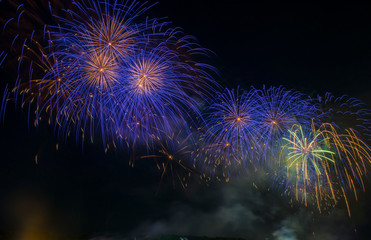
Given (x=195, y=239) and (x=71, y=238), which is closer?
(x=71, y=238)

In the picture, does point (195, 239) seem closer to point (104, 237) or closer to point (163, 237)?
point (163, 237)

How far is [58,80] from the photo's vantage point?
64.6ft

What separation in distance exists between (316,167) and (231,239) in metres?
80.5

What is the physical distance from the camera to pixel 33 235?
52531mm

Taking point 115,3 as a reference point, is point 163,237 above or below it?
below

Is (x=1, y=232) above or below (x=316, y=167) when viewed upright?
below

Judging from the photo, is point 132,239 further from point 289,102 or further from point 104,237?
point 289,102

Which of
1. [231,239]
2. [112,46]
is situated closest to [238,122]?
[112,46]

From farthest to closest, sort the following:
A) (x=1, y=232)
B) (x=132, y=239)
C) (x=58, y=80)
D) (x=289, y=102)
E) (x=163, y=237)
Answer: (x=163, y=237), (x=132, y=239), (x=1, y=232), (x=289, y=102), (x=58, y=80)

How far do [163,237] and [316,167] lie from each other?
2765 inches

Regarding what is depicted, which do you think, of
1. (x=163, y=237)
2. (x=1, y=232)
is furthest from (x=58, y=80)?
(x=163, y=237)

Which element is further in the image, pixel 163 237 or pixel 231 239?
pixel 231 239

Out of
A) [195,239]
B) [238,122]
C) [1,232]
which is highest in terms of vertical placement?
[238,122]

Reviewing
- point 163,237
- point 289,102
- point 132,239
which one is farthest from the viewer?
Result: point 163,237
